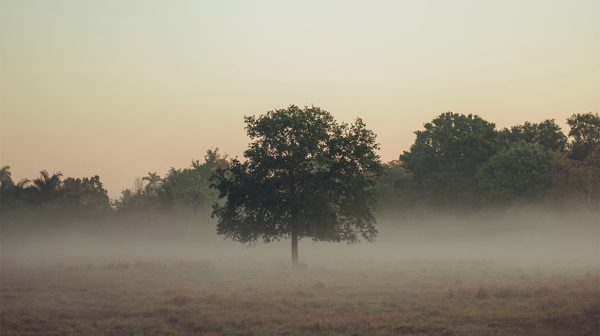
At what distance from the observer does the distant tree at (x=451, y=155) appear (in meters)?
88.9

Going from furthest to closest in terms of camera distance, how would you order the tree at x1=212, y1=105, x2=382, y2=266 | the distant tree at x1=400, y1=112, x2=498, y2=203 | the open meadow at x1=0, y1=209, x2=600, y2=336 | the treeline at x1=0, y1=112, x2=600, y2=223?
the distant tree at x1=400, y1=112, x2=498, y2=203 < the treeline at x1=0, y1=112, x2=600, y2=223 < the tree at x1=212, y1=105, x2=382, y2=266 < the open meadow at x1=0, y1=209, x2=600, y2=336

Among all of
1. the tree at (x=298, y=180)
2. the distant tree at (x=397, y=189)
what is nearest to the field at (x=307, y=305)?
the tree at (x=298, y=180)

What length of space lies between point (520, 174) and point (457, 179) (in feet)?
49.1

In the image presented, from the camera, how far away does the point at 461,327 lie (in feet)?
62.8

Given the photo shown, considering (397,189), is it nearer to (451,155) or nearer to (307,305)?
(451,155)

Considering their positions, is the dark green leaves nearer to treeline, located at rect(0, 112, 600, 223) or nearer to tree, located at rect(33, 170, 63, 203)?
treeline, located at rect(0, 112, 600, 223)

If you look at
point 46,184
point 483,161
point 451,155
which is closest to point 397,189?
point 451,155

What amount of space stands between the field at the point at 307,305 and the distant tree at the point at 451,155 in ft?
169

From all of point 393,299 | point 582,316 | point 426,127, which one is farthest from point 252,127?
point 426,127

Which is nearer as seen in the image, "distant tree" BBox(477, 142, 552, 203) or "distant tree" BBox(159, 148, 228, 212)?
"distant tree" BBox(477, 142, 552, 203)

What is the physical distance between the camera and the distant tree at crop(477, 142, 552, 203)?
74.6 meters

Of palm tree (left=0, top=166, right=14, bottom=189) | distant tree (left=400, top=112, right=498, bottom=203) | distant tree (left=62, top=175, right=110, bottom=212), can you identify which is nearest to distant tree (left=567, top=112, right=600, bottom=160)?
distant tree (left=400, top=112, right=498, bottom=203)

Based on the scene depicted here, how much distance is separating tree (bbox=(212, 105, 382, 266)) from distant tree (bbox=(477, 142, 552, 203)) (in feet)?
110

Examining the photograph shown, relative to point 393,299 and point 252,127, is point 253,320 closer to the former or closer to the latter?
point 393,299
